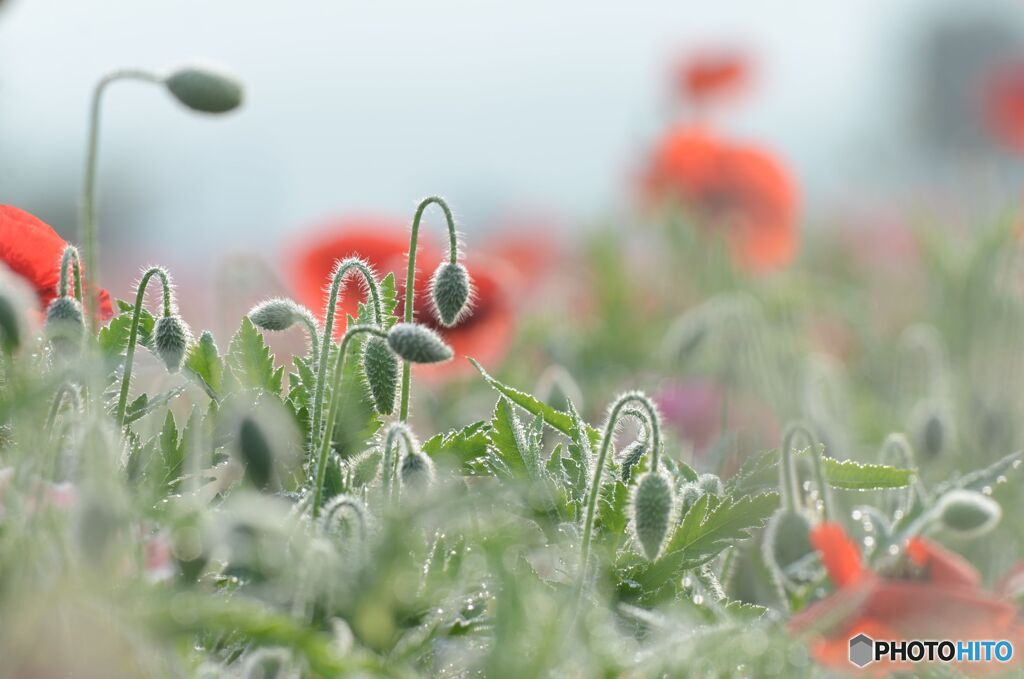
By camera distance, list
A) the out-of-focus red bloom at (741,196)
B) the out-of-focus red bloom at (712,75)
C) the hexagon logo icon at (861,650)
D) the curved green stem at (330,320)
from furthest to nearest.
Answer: the out-of-focus red bloom at (712,75)
the out-of-focus red bloom at (741,196)
the curved green stem at (330,320)
the hexagon logo icon at (861,650)

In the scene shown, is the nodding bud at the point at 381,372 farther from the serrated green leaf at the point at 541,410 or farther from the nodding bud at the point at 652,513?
the nodding bud at the point at 652,513

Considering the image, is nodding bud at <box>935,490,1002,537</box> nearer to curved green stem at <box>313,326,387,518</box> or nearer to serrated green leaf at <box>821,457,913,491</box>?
serrated green leaf at <box>821,457,913,491</box>

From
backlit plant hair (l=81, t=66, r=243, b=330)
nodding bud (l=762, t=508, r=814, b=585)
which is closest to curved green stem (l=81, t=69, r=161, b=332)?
backlit plant hair (l=81, t=66, r=243, b=330)

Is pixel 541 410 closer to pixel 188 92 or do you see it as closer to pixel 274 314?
pixel 274 314

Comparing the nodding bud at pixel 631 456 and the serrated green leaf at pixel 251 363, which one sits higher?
the serrated green leaf at pixel 251 363

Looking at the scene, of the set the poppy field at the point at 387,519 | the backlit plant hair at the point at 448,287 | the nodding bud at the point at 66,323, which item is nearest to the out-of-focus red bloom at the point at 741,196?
the poppy field at the point at 387,519

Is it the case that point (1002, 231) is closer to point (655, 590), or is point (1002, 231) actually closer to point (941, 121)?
point (655, 590)

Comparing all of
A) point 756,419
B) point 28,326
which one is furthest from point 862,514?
point 756,419
